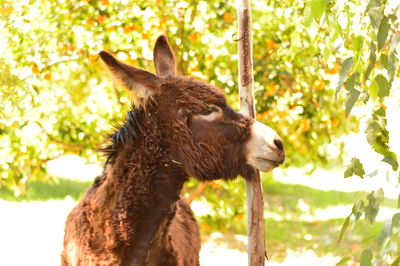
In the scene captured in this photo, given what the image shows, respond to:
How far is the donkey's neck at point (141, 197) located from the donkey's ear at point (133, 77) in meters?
0.31

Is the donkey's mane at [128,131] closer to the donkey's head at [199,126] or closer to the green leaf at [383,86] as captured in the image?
the donkey's head at [199,126]

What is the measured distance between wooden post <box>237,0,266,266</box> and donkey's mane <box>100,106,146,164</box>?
0.54 metres

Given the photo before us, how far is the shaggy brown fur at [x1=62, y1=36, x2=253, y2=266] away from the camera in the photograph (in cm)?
324

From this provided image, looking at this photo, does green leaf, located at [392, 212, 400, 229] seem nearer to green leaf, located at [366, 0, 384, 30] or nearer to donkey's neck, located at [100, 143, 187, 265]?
green leaf, located at [366, 0, 384, 30]

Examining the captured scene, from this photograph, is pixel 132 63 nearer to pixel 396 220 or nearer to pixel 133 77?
pixel 133 77

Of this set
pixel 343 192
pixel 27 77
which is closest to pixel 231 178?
pixel 27 77

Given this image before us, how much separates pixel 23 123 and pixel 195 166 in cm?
323

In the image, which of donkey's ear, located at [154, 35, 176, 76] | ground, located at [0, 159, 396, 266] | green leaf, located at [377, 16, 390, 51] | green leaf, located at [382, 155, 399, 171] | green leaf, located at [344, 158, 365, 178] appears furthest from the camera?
ground, located at [0, 159, 396, 266]

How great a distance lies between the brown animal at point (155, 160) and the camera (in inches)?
127

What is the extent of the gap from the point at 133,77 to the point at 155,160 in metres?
0.43

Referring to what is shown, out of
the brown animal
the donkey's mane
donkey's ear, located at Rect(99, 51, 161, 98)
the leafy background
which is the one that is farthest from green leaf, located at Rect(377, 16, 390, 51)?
the leafy background

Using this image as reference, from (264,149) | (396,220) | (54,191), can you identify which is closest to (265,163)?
(264,149)

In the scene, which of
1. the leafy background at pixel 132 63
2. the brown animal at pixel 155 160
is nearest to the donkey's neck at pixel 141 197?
the brown animal at pixel 155 160

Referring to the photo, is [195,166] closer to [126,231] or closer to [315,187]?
[126,231]
